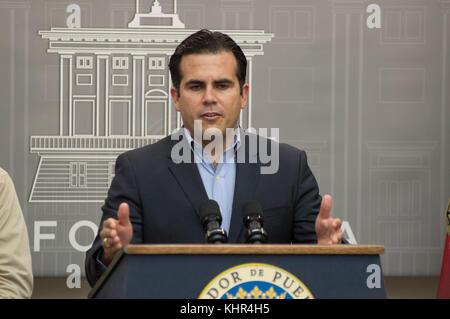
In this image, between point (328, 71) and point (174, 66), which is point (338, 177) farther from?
point (174, 66)

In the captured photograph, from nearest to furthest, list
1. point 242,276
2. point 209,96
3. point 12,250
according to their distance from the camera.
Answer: point 242,276 → point 12,250 → point 209,96

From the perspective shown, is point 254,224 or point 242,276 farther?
point 254,224

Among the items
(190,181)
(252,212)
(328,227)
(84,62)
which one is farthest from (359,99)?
(252,212)

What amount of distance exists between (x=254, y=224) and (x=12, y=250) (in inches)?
34.2

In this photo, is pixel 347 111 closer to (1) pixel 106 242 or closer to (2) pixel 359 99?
(2) pixel 359 99

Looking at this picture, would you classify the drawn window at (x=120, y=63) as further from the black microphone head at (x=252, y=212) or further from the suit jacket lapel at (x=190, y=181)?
the black microphone head at (x=252, y=212)

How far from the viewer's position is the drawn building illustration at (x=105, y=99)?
516cm

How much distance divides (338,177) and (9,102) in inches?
89.6

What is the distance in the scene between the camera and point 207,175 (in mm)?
2840

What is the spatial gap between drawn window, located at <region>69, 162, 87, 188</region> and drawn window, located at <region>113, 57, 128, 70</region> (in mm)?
712

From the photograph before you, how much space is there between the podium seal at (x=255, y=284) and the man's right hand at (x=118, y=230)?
1.51 feet

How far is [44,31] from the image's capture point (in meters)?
5.15

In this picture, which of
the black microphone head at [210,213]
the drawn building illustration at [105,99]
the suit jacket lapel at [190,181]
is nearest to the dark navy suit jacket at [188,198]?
the suit jacket lapel at [190,181]

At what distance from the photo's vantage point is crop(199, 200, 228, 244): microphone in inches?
81.5
